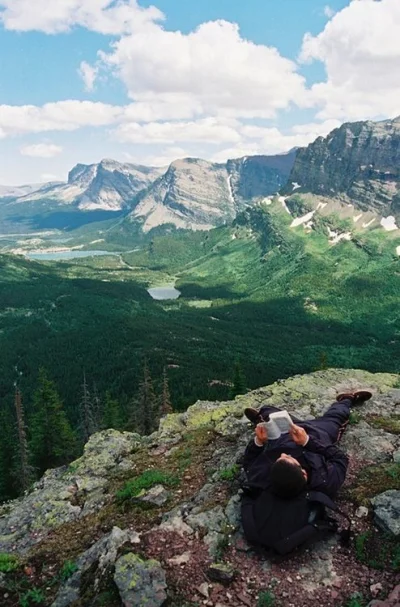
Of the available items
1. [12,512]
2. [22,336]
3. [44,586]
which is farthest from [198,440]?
[22,336]

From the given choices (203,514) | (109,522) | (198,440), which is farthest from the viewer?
(198,440)

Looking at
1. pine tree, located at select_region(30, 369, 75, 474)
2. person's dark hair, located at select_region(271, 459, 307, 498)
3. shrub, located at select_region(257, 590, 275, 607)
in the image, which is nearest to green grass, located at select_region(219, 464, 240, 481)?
person's dark hair, located at select_region(271, 459, 307, 498)

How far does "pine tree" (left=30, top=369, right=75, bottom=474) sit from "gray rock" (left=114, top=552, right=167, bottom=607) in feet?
141

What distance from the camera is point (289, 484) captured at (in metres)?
10.9

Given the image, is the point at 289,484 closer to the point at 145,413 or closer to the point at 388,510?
the point at 388,510

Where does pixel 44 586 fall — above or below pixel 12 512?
above

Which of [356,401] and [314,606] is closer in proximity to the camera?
[314,606]

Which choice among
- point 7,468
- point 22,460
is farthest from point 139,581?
point 7,468

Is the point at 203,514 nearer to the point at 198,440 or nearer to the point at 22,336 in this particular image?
the point at 198,440

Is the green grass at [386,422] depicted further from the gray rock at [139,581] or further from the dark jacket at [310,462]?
the gray rock at [139,581]

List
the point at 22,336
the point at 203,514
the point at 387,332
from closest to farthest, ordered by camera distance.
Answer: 1. the point at 203,514
2. the point at 22,336
3. the point at 387,332

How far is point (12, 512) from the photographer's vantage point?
16.8 metres

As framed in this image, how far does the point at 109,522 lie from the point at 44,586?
2.81 metres

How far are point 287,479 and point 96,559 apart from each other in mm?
5358
